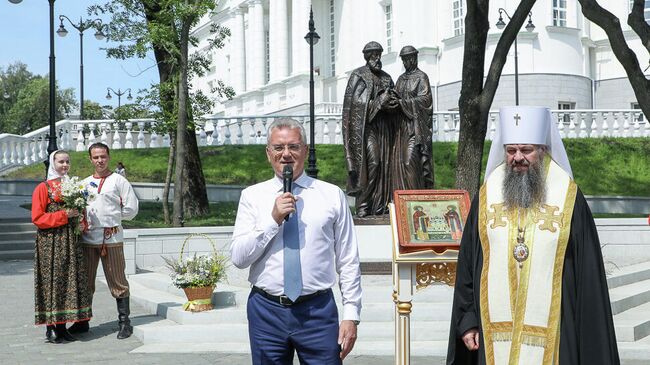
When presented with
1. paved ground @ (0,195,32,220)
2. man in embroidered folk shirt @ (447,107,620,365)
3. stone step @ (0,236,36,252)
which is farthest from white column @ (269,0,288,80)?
man in embroidered folk shirt @ (447,107,620,365)

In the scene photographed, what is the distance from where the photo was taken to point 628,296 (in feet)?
36.1

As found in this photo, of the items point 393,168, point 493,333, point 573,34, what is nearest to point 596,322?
point 493,333

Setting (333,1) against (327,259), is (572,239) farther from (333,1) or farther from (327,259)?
(333,1)

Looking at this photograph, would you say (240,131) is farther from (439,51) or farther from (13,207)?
(439,51)

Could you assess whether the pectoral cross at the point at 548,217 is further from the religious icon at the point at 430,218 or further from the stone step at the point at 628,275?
the stone step at the point at 628,275

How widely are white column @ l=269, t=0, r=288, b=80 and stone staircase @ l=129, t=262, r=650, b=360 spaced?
41.7 meters

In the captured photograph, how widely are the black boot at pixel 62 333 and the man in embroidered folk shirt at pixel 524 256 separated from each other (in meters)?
5.67

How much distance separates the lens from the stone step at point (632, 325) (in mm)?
9352

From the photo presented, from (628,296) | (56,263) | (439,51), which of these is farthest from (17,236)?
(439,51)

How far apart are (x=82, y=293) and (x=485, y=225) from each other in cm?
563

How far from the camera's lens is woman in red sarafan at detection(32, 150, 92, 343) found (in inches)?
360

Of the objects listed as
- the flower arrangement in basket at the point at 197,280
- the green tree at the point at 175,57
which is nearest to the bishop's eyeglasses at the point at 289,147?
the flower arrangement in basket at the point at 197,280

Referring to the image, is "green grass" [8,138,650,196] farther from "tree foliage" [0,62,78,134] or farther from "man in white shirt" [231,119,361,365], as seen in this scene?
"tree foliage" [0,62,78,134]

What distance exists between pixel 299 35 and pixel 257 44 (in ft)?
22.1
